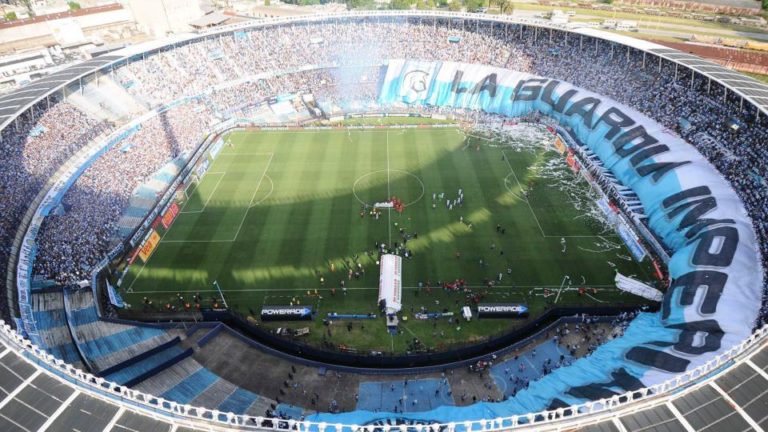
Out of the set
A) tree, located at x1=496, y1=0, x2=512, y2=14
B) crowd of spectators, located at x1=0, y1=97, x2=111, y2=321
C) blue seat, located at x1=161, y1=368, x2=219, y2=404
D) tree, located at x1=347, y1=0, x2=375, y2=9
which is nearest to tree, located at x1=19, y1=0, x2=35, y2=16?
crowd of spectators, located at x1=0, y1=97, x2=111, y2=321

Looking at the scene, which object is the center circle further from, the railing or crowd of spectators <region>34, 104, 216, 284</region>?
the railing

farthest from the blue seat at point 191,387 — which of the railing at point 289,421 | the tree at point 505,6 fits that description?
the tree at point 505,6

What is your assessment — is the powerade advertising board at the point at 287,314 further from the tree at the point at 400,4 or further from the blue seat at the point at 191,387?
the tree at the point at 400,4

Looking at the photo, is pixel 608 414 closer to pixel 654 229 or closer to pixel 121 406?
pixel 121 406

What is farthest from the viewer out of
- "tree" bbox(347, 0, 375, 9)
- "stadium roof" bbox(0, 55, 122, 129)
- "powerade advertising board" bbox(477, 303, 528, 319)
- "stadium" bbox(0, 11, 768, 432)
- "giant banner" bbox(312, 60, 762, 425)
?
"tree" bbox(347, 0, 375, 9)

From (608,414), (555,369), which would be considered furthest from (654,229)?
(608,414)

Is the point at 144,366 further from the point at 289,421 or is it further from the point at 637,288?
the point at 637,288
